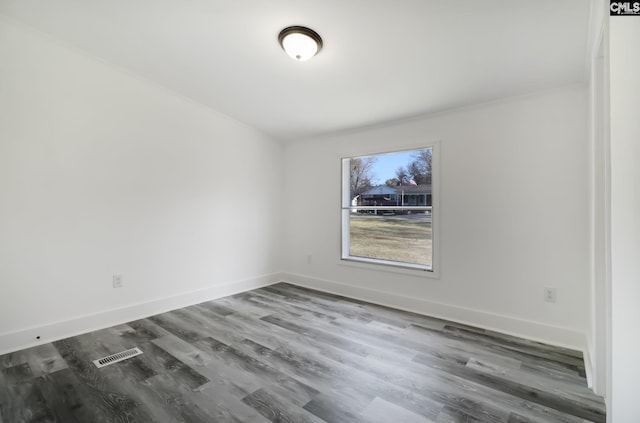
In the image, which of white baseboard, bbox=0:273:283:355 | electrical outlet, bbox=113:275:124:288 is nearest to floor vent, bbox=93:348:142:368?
white baseboard, bbox=0:273:283:355

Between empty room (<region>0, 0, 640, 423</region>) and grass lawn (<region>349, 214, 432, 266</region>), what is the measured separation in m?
0.03

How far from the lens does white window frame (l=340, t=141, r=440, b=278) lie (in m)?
3.22

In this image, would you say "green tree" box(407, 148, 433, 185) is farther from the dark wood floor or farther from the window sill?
the dark wood floor

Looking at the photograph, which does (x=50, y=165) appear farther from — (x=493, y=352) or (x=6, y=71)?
(x=493, y=352)

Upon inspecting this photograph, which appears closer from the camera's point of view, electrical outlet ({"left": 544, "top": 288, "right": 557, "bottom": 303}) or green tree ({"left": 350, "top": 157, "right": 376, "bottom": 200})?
electrical outlet ({"left": 544, "top": 288, "right": 557, "bottom": 303})

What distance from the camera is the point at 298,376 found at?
2.04 meters

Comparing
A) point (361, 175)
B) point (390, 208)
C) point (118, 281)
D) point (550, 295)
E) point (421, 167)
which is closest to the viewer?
point (550, 295)

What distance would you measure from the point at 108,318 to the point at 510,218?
406cm

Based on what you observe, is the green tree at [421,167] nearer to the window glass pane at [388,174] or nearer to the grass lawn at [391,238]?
the window glass pane at [388,174]

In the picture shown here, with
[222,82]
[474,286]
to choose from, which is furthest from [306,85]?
[474,286]

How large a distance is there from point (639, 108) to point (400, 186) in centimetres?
248

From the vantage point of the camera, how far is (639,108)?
3.90 feet

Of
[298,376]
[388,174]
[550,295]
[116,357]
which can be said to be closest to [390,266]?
[388,174]

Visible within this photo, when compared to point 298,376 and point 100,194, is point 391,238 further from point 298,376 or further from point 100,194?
point 100,194
